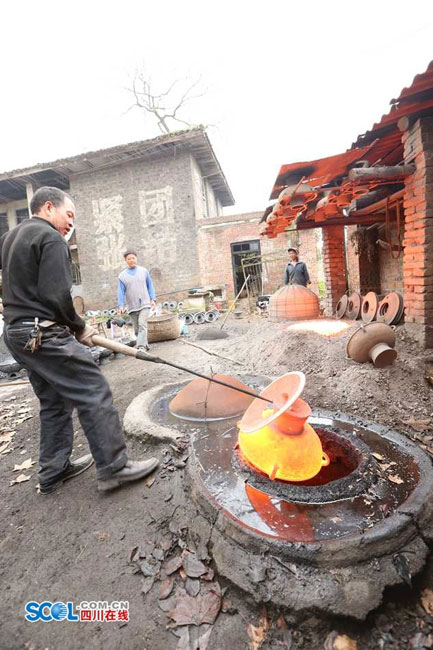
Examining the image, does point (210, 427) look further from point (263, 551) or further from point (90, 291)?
point (90, 291)

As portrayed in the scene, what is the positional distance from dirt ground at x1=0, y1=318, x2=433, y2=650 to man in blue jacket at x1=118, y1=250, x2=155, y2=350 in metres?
3.55

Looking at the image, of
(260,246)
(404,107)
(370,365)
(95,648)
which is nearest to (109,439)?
(95,648)

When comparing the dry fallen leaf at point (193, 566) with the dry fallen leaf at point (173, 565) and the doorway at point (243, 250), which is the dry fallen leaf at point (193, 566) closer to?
the dry fallen leaf at point (173, 565)

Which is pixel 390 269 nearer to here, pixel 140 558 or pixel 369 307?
pixel 369 307

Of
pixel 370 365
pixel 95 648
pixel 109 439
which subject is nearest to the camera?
pixel 95 648

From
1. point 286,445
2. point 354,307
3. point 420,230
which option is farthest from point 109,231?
point 286,445

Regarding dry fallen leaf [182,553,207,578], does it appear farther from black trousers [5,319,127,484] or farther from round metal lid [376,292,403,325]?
round metal lid [376,292,403,325]

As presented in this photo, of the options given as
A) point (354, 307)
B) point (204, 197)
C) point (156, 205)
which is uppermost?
point (204, 197)

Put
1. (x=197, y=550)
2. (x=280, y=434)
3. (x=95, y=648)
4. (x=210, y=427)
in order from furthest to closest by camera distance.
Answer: (x=210, y=427)
(x=280, y=434)
(x=197, y=550)
(x=95, y=648)

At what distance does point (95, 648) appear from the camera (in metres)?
1.57

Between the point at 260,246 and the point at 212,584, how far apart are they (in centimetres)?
1481

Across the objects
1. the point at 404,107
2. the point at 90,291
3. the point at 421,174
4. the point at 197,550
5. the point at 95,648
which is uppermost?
the point at 404,107

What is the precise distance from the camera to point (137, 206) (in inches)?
621

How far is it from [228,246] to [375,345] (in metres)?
11.9
